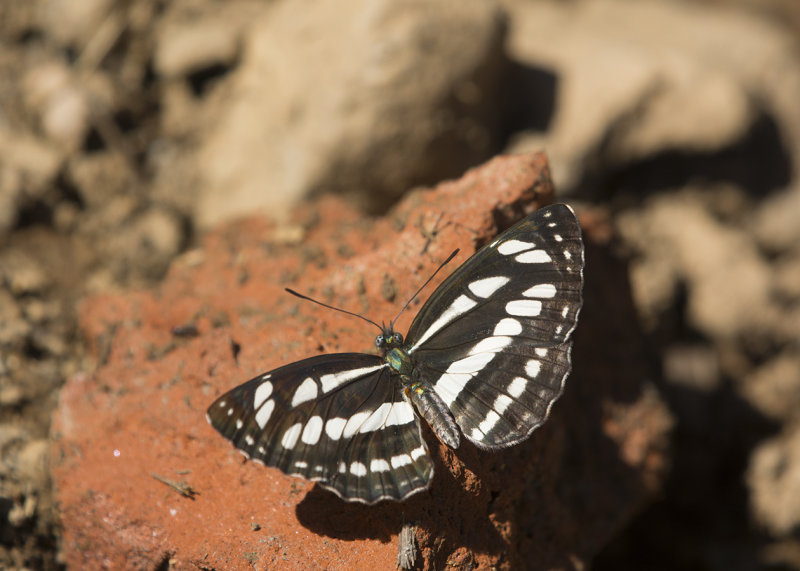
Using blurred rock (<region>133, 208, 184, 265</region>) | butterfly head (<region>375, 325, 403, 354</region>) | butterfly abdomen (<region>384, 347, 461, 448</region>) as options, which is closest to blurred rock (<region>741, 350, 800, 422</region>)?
butterfly abdomen (<region>384, 347, 461, 448</region>)

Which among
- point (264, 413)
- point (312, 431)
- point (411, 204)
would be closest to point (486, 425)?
point (312, 431)

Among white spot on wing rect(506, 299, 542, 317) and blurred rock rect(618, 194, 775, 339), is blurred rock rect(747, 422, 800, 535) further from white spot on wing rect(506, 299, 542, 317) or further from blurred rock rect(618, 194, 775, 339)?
white spot on wing rect(506, 299, 542, 317)

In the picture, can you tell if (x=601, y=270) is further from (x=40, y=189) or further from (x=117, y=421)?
(x=40, y=189)

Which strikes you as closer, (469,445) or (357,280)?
(469,445)

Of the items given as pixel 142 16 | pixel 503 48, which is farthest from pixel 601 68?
pixel 142 16

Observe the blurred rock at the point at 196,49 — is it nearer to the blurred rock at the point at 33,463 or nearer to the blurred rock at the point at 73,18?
the blurred rock at the point at 73,18
